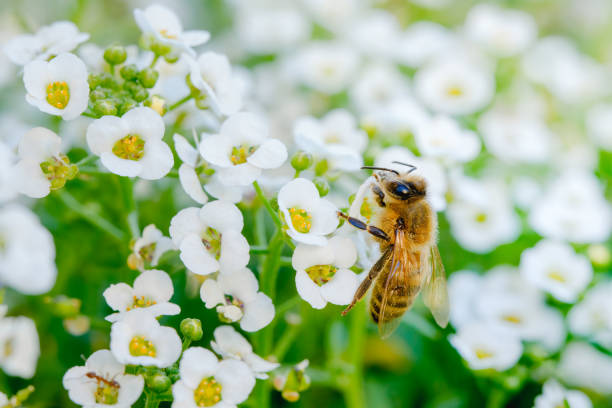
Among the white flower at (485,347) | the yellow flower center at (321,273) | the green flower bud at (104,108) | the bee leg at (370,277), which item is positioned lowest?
the white flower at (485,347)

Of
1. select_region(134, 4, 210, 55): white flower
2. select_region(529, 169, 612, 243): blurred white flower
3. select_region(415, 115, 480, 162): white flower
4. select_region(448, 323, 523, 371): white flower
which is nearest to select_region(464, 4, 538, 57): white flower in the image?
select_region(529, 169, 612, 243): blurred white flower

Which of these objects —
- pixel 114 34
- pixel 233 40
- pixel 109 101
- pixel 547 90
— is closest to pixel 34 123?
pixel 114 34

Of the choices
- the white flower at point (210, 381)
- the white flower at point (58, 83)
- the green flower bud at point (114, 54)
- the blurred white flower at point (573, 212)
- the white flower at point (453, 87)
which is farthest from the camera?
the white flower at point (453, 87)

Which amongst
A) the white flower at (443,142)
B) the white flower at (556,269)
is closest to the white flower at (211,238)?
the white flower at (443,142)

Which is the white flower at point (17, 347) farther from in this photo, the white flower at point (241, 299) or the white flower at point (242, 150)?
the white flower at point (242, 150)

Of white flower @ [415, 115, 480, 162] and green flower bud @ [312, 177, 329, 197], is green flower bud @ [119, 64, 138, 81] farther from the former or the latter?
white flower @ [415, 115, 480, 162]

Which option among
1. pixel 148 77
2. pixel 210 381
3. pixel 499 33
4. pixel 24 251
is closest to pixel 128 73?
pixel 148 77

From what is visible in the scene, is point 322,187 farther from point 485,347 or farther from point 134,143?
point 485,347

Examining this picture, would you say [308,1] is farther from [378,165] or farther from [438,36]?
[378,165]
